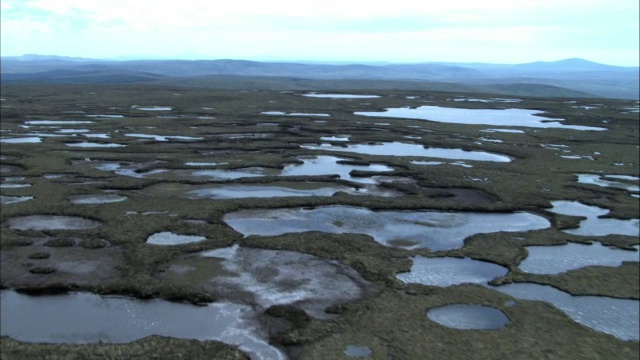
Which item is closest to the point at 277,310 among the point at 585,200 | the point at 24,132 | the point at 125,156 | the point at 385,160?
the point at 585,200

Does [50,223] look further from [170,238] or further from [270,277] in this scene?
[270,277]

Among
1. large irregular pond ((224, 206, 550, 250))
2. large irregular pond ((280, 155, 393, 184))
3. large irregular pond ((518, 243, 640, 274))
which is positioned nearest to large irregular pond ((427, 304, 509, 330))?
large irregular pond ((518, 243, 640, 274))

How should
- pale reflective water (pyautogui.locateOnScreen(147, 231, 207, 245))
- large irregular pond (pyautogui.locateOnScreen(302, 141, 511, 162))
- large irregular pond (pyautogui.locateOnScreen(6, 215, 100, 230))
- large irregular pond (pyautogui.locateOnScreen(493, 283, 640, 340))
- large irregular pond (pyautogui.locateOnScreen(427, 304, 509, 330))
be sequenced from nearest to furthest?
large irregular pond (pyautogui.locateOnScreen(427, 304, 509, 330)) < large irregular pond (pyautogui.locateOnScreen(493, 283, 640, 340)) < pale reflective water (pyautogui.locateOnScreen(147, 231, 207, 245)) < large irregular pond (pyautogui.locateOnScreen(6, 215, 100, 230)) < large irregular pond (pyautogui.locateOnScreen(302, 141, 511, 162))

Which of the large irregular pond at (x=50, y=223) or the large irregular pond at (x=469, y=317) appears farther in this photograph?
the large irregular pond at (x=50, y=223)

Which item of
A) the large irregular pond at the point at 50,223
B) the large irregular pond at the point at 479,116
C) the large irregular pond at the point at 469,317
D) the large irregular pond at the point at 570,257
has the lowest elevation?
the large irregular pond at the point at 570,257

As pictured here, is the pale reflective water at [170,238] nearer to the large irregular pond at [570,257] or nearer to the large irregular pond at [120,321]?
the large irregular pond at [120,321]

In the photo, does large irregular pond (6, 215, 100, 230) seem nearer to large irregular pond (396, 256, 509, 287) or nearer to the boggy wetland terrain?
the boggy wetland terrain

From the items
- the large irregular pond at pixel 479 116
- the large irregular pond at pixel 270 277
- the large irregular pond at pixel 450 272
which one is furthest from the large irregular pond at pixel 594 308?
the large irregular pond at pixel 479 116
